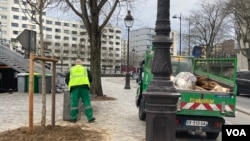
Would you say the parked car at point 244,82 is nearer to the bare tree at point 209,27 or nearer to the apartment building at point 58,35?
the bare tree at point 209,27

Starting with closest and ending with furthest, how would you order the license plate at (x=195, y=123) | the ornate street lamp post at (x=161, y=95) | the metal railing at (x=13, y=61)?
the ornate street lamp post at (x=161, y=95)
the license plate at (x=195, y=123)
the metal railing at (x=13, y=61)

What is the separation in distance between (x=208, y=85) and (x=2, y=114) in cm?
681

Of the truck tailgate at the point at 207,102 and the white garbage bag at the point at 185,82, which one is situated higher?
the white garbage bag at the point at 185,82

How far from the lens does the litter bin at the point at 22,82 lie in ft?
80.2

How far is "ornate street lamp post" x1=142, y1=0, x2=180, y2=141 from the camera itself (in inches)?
251

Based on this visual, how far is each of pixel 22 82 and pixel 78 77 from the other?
14096 millimetres

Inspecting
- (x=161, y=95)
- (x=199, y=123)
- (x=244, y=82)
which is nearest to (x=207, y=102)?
(x=199, y=123)

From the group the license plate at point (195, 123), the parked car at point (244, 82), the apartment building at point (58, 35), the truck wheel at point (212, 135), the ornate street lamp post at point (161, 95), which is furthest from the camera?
the apartment building at point (58, 35)

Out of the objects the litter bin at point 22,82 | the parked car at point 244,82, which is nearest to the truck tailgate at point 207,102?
the litter bin at point 22,82

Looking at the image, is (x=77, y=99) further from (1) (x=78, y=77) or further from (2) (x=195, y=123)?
(2) (x=195, y=123)

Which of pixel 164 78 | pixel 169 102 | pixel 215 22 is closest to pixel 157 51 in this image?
pixel 164 78

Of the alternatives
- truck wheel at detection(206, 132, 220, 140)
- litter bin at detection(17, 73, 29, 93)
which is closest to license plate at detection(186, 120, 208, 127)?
truck wheel at detection(206, 132, 220, 140)

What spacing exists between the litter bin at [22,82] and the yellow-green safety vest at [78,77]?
1352cm

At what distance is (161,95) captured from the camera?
638 centimetres
